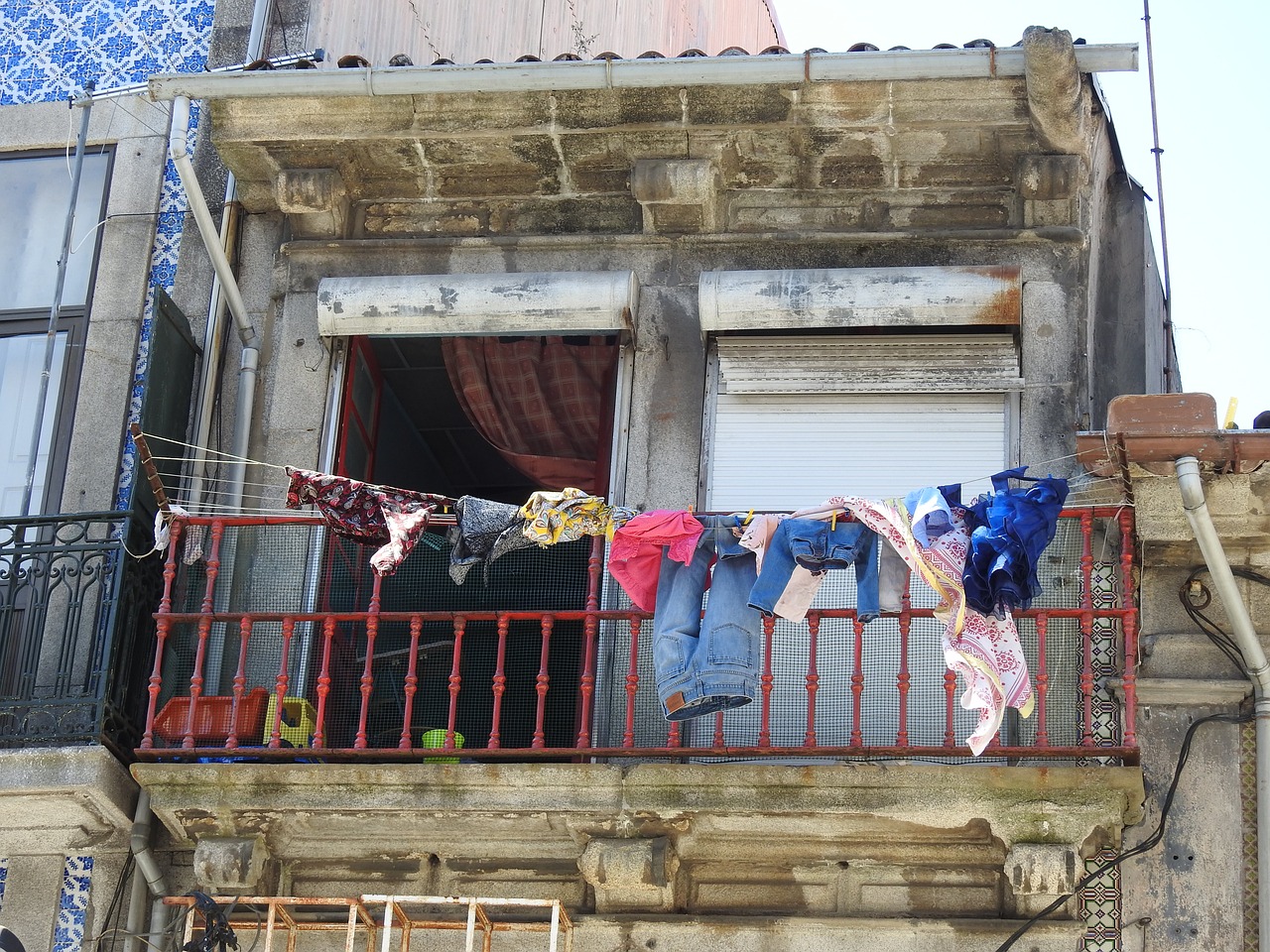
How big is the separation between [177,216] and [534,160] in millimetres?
1711

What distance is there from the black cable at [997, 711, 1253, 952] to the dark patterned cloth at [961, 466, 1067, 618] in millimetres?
977

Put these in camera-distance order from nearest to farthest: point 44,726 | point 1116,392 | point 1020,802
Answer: point 1020,802
point 44,726
point 1116,392

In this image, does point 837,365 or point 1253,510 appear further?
point 837,365

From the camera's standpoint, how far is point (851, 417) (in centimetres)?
940

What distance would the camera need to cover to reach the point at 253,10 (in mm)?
10430

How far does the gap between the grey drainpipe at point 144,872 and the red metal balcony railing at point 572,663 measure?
0.25 m

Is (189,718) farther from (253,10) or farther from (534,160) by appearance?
(253,10)

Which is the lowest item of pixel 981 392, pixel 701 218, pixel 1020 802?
pixel 1020 802

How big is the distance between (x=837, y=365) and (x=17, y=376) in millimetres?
3692

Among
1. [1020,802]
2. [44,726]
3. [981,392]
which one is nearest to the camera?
[1020,802]

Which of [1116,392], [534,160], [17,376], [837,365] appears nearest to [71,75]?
[17,376]

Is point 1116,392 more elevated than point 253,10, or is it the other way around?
point 253,10

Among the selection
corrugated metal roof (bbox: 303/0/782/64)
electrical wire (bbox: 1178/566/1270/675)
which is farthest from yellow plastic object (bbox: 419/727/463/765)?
corrugated metal roof (bbox: 303/0/782/64)

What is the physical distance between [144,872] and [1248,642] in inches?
169
